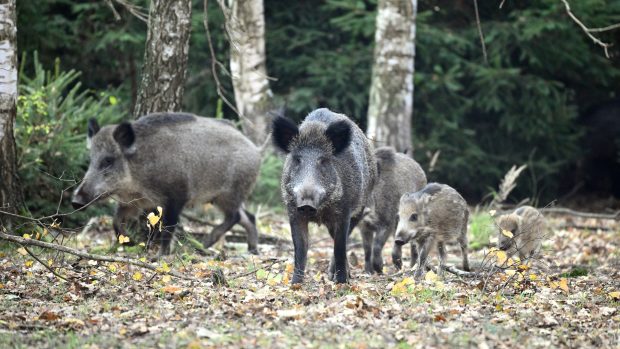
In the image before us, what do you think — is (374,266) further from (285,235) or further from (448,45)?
(448,45)

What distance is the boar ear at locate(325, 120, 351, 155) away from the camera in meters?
7.57

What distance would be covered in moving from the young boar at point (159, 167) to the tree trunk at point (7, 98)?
0.87 meters

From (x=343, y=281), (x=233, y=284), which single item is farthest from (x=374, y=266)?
(x=233, y=284)

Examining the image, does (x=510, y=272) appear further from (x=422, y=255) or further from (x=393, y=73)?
(x=393, y=73)

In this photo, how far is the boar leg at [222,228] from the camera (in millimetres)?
10211

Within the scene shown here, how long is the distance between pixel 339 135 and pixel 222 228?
3.14 meters

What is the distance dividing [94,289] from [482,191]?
1232 centimetres

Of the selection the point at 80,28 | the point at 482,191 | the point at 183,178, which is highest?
the point at 80,28

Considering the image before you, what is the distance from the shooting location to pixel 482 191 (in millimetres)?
18078

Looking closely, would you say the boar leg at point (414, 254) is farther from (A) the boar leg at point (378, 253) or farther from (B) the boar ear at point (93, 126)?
(B) the boar ear at point (93, 126)

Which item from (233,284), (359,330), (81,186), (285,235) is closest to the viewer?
(359,330)

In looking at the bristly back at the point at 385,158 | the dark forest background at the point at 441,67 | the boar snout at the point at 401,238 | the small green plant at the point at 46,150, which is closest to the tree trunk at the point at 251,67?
the dark forest background at the point at 441,67

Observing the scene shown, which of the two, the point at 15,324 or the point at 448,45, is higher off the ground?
the point at 448,45

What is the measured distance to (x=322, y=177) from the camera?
748cm
